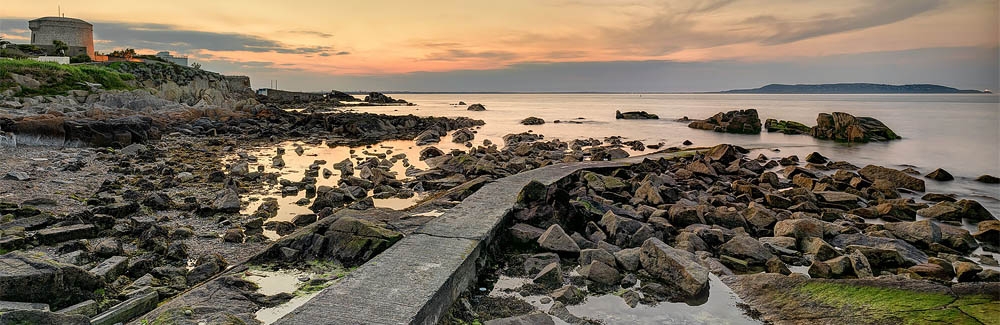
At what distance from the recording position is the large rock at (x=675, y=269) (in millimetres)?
5051

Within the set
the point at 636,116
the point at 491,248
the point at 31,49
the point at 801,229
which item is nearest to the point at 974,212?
the point at 801,229

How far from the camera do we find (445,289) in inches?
168

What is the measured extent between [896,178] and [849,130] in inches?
685

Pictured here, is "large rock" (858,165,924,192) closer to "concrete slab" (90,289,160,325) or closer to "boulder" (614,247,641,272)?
"boulder" (614,247,641,272)

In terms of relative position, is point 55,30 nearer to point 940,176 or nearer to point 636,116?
point 636,116

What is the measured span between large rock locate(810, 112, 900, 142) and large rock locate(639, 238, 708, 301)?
A: 87.2 feet

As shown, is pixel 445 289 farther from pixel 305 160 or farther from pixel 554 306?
pixel 305 160

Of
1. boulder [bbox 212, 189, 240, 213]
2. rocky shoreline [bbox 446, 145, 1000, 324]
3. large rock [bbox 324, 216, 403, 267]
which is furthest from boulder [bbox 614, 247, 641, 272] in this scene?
boulder [bbox 212, 189, 240, 213]

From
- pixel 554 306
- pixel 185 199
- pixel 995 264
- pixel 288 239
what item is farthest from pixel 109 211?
pixel 995 264

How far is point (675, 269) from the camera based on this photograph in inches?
207

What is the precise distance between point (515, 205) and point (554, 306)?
2736 millimetres

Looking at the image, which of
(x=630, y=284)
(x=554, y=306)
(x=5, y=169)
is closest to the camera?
(x=554, y=306)

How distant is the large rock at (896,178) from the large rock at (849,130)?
52.5 ft

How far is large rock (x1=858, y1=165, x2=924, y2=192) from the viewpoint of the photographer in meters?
11.9
